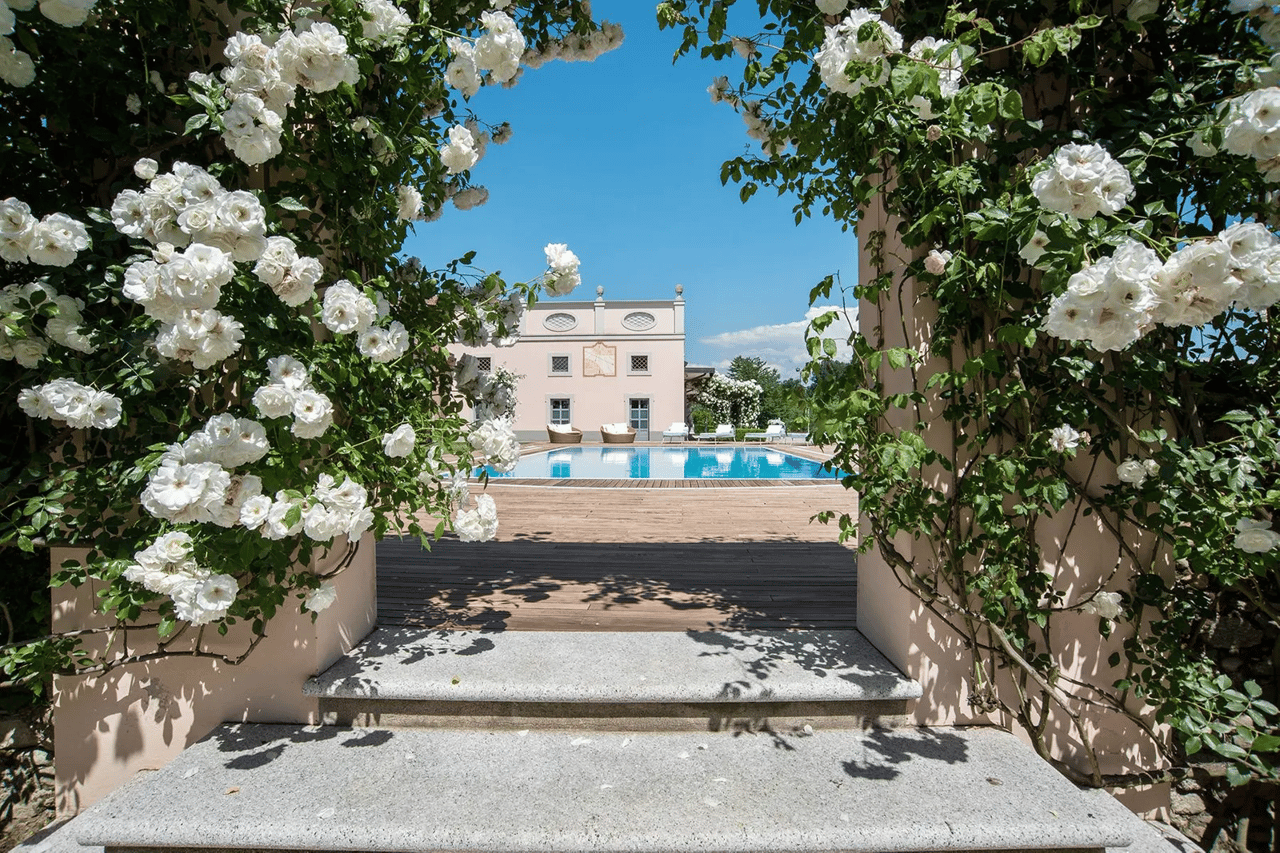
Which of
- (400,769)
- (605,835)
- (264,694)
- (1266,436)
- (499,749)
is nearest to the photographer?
(605,835)

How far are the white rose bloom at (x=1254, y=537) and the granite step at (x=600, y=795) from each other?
761 millimetres

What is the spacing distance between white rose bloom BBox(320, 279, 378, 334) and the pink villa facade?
1891cm

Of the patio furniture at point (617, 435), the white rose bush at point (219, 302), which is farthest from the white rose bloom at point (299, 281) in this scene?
the patio furniture at point (617, 435)

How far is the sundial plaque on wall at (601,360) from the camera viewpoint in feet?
67.2

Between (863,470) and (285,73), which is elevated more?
(285,73)

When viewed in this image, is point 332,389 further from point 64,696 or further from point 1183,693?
point 1183,693

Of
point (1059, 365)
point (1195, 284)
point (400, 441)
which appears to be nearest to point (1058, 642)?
point (1059, 365)

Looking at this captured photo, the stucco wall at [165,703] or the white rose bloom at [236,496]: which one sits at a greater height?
the white rose bloom at [236,496]

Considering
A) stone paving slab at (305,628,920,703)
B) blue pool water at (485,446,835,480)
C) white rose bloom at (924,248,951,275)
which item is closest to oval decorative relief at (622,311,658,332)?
blue pool water at (485,446,835,480)

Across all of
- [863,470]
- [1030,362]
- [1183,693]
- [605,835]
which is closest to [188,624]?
[605,835]

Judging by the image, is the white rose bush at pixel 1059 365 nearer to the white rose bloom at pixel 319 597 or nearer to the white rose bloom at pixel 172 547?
the white rose bloom at pixel 319 597

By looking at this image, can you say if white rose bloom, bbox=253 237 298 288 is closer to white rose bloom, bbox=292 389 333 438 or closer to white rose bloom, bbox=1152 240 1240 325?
white rose bloom, bbox=292 389 333 438

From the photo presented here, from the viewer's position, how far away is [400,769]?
1622mm

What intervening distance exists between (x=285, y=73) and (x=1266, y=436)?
266 cm
